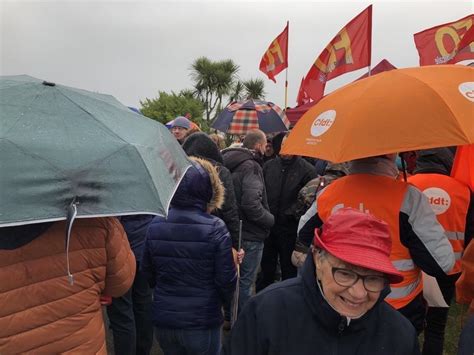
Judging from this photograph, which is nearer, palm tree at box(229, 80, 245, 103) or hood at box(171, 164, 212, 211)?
hood at box(171, 164, 212, 211)

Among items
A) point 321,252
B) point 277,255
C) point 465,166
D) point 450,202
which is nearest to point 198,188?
point 321,252

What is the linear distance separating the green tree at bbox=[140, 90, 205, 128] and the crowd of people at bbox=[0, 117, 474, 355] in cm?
2800

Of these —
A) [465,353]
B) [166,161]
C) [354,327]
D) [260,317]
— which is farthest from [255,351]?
[166,161]

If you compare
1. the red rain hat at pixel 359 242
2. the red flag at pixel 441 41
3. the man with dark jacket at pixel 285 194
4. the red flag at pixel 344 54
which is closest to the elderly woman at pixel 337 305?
the red rain hat at pixel 359 242

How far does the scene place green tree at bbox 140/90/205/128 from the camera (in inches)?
1212

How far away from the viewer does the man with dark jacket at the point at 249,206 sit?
376 centimetres

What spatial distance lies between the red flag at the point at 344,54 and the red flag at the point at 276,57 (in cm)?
241

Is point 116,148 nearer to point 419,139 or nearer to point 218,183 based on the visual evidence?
point 218,183

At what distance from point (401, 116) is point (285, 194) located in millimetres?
2454

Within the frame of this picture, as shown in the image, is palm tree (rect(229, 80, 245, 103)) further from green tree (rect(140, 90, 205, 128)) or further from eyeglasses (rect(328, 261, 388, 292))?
eyeglasses (rect(328, 261, 388, 292))

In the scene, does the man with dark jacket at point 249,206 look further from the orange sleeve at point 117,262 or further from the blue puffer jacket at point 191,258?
the orange sleeve at point 117,262

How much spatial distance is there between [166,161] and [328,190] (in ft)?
3.26

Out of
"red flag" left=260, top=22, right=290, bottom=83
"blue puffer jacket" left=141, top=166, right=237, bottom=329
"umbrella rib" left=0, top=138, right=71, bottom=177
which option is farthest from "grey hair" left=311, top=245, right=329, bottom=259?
"red flag" left=260, top=22, right=290, bottom=83

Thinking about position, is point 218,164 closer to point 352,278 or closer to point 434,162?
point 434,162
